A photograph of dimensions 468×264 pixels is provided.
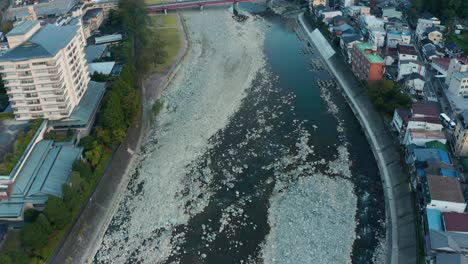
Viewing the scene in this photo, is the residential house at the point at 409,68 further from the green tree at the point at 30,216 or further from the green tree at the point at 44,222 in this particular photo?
the green tree at the point at 30,216

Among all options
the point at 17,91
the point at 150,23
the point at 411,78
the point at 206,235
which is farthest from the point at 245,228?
the point at 150,23

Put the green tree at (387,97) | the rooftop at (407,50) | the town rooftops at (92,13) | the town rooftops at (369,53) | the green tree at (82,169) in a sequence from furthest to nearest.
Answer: the town rooftops at (92,13), the rooftop at (407,50), the town rooftops at (369,53), the green tree at (387,97), the green tree at (82,169)

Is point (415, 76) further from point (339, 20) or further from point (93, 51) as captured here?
Answer: point (93, 51)

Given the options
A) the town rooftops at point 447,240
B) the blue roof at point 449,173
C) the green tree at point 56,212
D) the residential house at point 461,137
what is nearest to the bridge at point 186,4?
the residential house at point 461,137

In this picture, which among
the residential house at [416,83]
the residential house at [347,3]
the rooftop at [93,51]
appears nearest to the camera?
the residential house at [416,83]

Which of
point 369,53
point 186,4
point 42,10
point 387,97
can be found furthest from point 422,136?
point 42,10

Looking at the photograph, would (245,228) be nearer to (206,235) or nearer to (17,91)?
(206,235)
